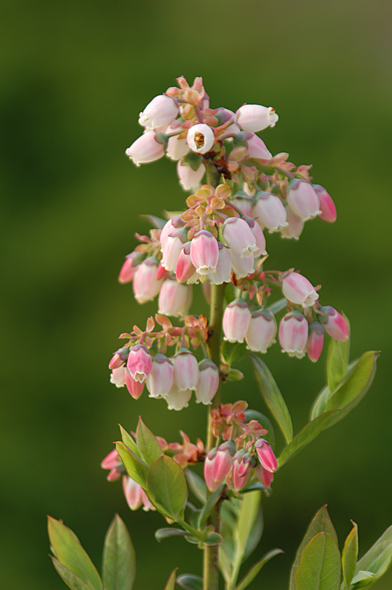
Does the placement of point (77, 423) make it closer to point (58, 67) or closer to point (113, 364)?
point (58, 67)

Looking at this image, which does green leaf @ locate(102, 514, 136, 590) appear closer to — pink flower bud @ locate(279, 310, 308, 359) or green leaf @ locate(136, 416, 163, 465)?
green leaf @ locate(136, 416, 163, 465)

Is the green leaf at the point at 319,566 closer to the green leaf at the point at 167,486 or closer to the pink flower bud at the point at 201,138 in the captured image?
the green leaf at the point at 167,486

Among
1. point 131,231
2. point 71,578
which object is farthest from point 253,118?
point 131,231

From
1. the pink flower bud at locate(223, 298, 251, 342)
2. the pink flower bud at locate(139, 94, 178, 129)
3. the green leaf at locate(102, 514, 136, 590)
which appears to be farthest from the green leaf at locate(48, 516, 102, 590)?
the pink flower bud at locate(139, 94, 178, 129)

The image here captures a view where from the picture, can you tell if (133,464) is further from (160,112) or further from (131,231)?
(131,231)

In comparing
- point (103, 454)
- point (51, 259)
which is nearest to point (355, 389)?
point (103, 454)
